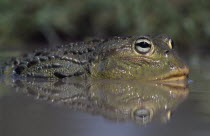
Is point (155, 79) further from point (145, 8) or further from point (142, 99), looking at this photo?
point (145, 8)

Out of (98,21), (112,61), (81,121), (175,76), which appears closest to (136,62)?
(112,61)

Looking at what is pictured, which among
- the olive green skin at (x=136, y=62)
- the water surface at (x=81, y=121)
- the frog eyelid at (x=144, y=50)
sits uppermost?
the frog eyelid at (x=144, y=50)

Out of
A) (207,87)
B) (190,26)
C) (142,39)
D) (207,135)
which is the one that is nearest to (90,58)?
(142,39)

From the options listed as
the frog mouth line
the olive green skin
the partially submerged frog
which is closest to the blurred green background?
the partially submerged frog

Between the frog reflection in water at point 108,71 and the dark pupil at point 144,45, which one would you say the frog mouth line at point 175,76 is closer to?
the frog reflection in water at point 108,71

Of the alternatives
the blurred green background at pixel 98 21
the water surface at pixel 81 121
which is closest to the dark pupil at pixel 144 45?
the water surface at pixel 81 121

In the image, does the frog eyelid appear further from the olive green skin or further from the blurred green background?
the blurred green background
